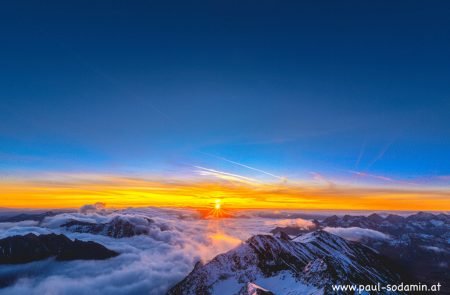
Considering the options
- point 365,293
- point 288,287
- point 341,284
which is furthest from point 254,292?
point 365,293

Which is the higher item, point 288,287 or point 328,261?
point 328,261

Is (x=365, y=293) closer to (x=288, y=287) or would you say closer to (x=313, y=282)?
(x=313, y=282)

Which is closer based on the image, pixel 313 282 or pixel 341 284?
pixel 341 284

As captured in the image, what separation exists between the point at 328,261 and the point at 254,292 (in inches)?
1958

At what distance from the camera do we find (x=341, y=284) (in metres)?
168

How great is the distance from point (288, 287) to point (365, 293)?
1747 inches

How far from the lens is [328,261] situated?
188875 millimetres

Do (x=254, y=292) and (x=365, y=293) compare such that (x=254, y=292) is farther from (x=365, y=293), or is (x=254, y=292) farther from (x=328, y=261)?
(x=365, y=293)

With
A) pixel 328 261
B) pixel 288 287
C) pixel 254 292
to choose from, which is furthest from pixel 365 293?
pixel 254 292

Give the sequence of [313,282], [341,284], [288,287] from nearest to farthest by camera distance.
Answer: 1. [341,284]
2. [313,282]
3. [288,287]

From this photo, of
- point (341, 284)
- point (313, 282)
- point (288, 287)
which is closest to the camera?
point (341, 284)

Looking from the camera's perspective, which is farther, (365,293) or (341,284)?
(365,293)

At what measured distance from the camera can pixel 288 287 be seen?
19500 cm

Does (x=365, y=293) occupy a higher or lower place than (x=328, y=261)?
lower
